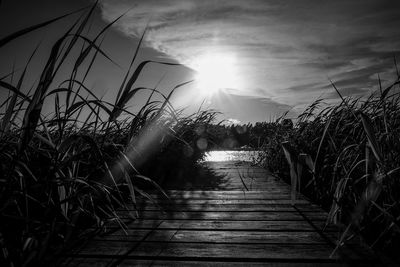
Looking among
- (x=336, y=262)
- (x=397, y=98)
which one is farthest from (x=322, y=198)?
(x=336, y=262)

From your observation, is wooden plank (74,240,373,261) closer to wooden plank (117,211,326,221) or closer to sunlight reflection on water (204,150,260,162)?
wooden plank (117,211,326,221)

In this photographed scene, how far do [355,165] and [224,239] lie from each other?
766 millimetres

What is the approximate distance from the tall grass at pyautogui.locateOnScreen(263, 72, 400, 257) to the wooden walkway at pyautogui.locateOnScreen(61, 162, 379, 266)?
12 centimetres

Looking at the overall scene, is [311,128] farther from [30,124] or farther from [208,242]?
[30,124]

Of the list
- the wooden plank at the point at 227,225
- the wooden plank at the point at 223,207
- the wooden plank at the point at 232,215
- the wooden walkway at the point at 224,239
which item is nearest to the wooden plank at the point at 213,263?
the wooden walkway at the point at 224,239

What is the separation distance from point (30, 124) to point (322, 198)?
7.57ft

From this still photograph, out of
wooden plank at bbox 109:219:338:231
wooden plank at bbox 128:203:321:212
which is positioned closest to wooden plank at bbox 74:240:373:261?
wooden plank at bbox 109:219:338:231

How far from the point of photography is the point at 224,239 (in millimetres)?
1389

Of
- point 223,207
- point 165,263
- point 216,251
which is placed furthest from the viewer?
point 223,207

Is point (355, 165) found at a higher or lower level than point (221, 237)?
higher

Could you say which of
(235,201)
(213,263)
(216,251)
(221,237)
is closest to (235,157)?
(235,201)

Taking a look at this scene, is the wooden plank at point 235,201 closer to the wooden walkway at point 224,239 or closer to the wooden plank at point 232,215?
the wooden walkway at point 224,239

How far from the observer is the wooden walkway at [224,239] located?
1.14 m

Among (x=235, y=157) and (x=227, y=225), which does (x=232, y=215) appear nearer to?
(x=227, y=225)
